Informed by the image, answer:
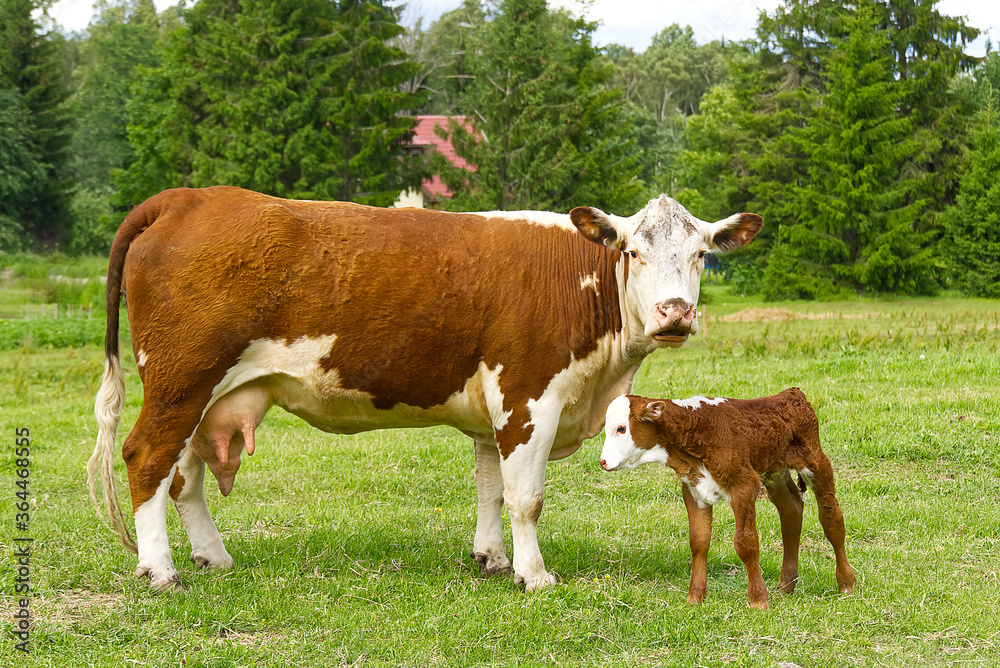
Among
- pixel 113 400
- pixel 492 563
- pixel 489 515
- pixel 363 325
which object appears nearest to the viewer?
pixel 363 325

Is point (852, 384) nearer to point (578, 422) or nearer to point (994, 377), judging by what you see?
point (994, 377)

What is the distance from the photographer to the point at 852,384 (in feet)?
39.3

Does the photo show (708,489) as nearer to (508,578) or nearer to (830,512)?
(830,512)

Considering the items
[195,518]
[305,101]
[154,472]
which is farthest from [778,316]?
[154,472]

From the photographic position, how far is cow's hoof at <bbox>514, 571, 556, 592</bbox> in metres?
5.66

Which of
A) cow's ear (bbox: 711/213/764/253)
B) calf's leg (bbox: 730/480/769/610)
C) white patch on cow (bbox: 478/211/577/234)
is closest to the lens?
calf's leg (bbox: 730/480/769/610)

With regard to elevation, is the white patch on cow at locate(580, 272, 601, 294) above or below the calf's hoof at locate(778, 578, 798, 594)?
above

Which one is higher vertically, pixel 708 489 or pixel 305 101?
pixel 305 101

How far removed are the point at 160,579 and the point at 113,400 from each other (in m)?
1.19

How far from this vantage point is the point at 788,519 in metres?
5.60

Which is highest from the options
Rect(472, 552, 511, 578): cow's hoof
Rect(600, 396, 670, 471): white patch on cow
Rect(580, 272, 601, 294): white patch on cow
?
Rect(580, 272, 601, 294): white patch on cow

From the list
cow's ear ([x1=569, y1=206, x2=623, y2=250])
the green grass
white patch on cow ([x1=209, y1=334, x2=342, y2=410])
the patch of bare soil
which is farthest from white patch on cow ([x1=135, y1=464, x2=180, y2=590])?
the patch of bare soil

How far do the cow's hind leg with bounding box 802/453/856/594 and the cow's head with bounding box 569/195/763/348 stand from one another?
1.14 m

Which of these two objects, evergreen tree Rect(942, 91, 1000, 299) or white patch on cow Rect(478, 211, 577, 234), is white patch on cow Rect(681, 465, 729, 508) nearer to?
white patch on cow Rect(478, 211, 577, 234)
